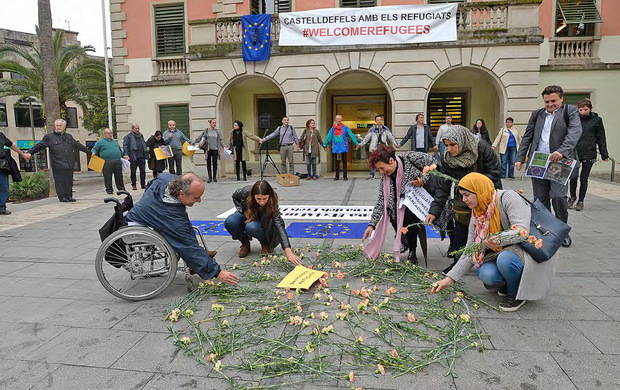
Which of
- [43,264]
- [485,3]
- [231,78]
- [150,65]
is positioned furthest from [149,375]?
[150,65]

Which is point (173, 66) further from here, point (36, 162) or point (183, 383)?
point (36, 162)

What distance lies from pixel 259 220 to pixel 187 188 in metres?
1.49

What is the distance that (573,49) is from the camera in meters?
14.3

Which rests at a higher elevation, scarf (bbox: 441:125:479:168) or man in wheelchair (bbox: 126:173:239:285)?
scarf (bbox: 441:125:479:168)

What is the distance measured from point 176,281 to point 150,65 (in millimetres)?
14482

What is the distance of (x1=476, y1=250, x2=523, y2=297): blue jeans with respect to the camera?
3.35 m

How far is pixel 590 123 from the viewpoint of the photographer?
25.2ft

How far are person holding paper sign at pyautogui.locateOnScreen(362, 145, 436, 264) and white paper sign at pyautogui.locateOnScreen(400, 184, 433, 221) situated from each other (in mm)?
58

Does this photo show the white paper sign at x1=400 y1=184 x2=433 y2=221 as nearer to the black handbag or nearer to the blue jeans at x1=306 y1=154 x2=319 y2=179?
the black handbag

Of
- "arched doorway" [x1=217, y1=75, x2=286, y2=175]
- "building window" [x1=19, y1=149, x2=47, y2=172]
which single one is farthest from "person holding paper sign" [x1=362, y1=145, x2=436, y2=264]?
"building window" [x1=19, y1=149, x2=47, y2=172]

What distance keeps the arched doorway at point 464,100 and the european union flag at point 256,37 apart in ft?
18.5

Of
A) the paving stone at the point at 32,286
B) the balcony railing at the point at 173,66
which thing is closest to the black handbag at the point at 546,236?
the paving stone at the point at 32,286

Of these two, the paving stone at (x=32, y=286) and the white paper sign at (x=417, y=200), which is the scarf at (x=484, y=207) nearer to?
the white paper sign at (x=417, y=200)

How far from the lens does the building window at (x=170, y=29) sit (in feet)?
54.1
